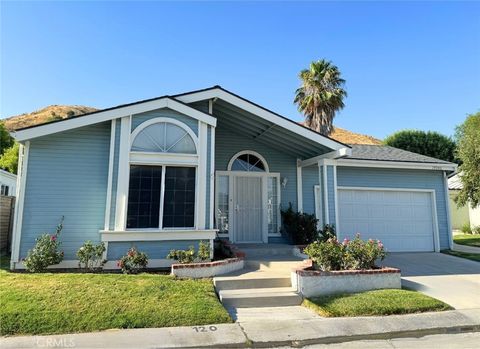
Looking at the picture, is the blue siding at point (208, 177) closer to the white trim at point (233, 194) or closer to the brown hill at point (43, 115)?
the white trim at point (233, 194)

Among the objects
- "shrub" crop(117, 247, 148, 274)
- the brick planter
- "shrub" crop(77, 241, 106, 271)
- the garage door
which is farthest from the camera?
the garage door

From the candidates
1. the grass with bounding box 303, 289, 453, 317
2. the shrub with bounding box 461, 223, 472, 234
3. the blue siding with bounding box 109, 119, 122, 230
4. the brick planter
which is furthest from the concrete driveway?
the shrub with bounding box 461, 223, 472, 234

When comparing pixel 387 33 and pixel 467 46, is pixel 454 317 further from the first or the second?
pixel 467 46

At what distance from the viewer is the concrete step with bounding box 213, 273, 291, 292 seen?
22.7 ft

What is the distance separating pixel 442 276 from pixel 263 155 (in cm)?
631

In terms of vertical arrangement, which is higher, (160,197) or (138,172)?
(138,172)

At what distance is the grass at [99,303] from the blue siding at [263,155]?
5331 mm

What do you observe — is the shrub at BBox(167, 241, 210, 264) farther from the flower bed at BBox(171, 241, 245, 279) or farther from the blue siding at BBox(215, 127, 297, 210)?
the blue siding at BBox(215, 127, 297, 210)

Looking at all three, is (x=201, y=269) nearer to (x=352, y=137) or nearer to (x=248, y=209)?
(x=248, y=209)

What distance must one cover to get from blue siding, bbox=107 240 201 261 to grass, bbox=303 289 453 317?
3273mm

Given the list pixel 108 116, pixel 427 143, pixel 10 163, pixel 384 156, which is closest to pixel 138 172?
pixel 108 116

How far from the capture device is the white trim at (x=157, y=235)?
25.7ft

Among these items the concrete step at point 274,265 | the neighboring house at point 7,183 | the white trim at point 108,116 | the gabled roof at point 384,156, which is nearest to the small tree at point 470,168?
the gabled roof at point 384,156

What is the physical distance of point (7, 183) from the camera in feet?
53.4
